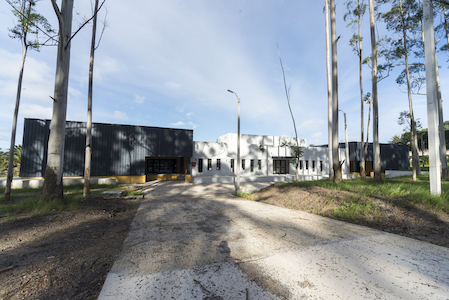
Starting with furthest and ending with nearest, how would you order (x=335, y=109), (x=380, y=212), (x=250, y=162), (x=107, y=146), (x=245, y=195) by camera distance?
(x=250, y=162)
(x=107, y=146)
(x=245, y=195)
(x=335, y=109)
(x=380, y=212)

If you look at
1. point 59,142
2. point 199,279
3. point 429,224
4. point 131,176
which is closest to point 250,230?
point 199,279

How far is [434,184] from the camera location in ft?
24.7

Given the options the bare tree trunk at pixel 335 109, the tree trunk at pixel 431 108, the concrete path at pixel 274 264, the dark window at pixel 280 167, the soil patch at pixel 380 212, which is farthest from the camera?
the dark window at pixel 280 167

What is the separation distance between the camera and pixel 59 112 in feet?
26.2

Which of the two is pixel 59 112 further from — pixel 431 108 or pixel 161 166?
pixel 161 166

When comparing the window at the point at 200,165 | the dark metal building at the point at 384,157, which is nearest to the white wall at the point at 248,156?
the window at the point at 200,165

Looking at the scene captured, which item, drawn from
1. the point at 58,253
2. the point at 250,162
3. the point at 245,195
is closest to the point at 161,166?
the point at 250,162

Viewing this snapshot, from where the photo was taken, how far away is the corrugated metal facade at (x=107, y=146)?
20.1 meters

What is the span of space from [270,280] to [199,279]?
122 centimetres

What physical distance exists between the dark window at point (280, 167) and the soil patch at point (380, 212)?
23916 millimetres

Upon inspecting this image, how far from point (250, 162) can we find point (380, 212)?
74.8ft

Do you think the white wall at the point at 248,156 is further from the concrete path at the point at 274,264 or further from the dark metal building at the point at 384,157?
the concrete path at the point at 274,264

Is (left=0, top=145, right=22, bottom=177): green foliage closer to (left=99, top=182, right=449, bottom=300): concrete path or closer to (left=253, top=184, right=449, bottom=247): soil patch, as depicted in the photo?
(left=99, top=182, right=449, bottom=300): concrete path

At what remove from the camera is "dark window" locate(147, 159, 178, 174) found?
30.2 meters
